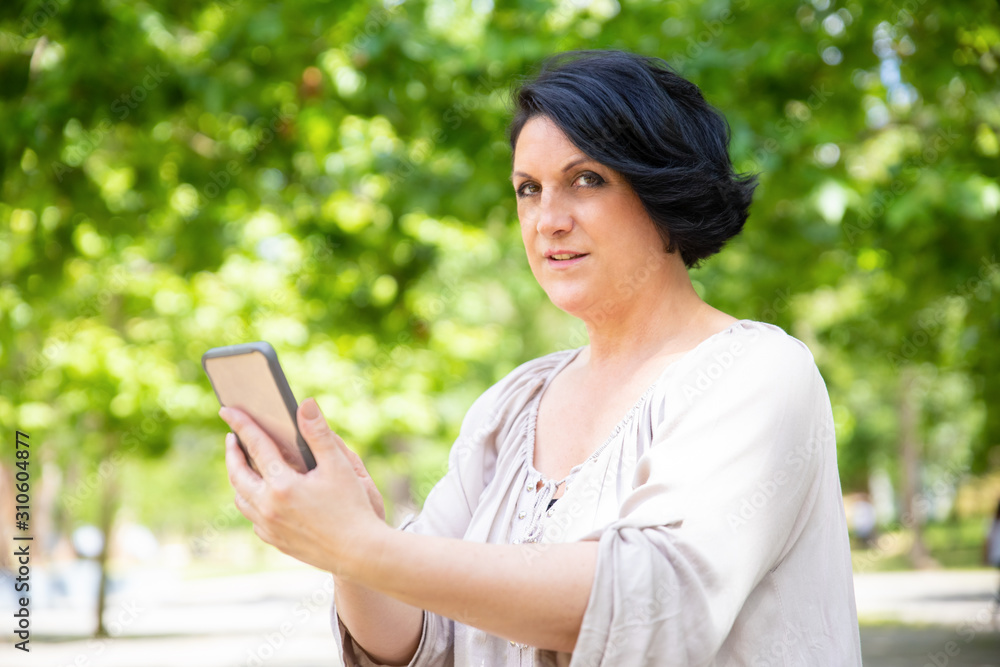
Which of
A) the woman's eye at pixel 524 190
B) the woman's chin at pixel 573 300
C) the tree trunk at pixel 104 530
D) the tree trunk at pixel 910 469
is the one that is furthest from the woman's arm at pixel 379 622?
the tree trunk at pixel 910 469

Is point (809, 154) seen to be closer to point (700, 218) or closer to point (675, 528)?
point (700, 218)

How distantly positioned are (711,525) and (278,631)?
1133 cm

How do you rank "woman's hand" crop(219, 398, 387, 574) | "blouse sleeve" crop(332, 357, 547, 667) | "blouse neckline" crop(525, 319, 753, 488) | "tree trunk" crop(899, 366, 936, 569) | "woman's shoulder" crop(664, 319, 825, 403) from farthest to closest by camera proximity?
"tree trunk" crop(899, 366, 936, 569) → "blouse sleeve" crop(332, 357, 547, 667) → "blouse neckline" crop(525, 319, 753, 488) → "woman's shoulder" crop(664, 319, 825, 403) → "woman's hand" crop(219, 398, 387, 574)

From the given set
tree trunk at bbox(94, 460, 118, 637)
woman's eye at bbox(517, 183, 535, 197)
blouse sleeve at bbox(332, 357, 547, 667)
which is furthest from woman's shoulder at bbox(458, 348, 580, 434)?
tree trunk at bbox(94, 460, 118, 637)

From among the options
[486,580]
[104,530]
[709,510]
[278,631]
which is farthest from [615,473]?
[104,530]

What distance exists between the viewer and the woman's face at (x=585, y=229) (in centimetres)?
166

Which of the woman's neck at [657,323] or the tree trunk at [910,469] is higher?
the woman's neck at [657,323]

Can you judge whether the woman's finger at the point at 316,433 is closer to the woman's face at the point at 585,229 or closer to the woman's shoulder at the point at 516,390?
the woman's face at the point at 585,229

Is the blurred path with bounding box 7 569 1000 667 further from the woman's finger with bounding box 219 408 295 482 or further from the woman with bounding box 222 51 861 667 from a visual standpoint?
the woman's finger with bounding box 219 408 295 482

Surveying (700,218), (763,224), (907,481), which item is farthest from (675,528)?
(907,481)

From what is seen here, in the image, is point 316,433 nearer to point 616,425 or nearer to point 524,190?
point 616,425

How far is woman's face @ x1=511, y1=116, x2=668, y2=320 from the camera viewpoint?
5.46 ft

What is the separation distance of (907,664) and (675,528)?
891 cm

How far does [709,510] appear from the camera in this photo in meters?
1.31
